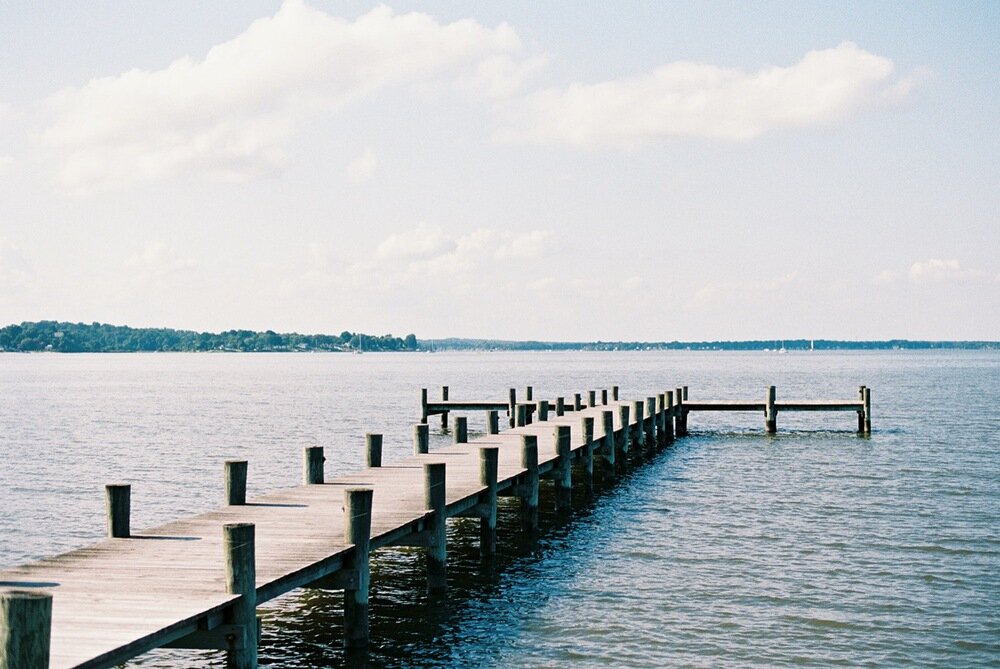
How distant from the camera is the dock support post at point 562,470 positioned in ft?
84.9

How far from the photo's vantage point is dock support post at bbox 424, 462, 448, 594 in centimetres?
1683

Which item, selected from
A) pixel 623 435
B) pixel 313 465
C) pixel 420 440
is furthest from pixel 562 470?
pixel 623 435

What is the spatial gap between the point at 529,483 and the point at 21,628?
15382 millimetres

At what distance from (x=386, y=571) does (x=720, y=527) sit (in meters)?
8.57

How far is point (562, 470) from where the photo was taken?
86.1 feet

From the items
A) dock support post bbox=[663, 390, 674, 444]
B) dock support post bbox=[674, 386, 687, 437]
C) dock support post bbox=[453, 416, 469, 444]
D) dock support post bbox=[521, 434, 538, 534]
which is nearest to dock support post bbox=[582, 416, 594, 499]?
dock support post bbox=[453, 416, 469, 444]

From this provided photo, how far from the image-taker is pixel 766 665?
1459cm

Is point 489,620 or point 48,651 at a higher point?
point 48,651

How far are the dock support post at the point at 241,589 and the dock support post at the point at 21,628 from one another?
3.02 m


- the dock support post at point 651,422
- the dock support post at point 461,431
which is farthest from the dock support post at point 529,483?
the dock support post at point 651,422

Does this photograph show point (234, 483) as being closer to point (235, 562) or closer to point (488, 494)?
point (488, 494)

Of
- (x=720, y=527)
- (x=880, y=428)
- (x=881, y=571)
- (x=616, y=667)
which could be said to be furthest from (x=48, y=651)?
(x=880, y=428)

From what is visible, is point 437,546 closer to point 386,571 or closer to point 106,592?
point 386,571

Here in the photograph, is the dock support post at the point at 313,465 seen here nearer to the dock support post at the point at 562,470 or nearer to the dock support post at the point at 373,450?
the dock support post at the point at 373,450
